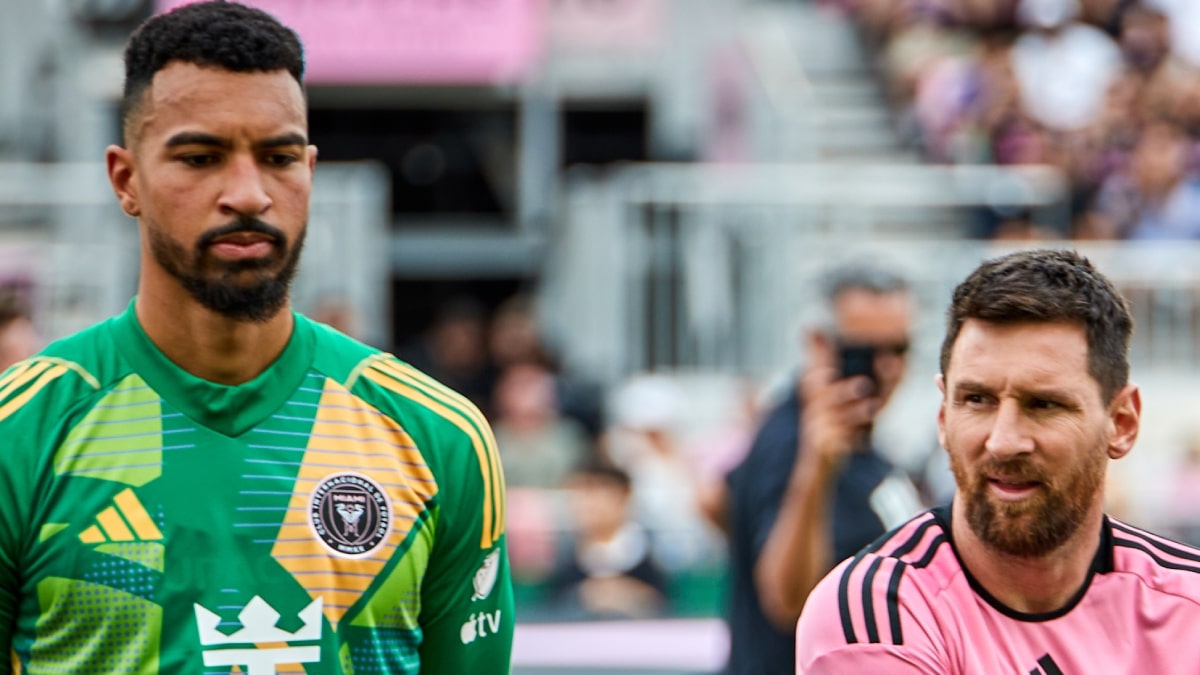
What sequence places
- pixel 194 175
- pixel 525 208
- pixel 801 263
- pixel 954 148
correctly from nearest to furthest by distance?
pixel 194 175 < pixel 801 263 < pixel 954 148 < pixel 525 208

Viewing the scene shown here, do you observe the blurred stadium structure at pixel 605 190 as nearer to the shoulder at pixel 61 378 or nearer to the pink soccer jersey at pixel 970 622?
the pink soccer jersey at pixel 970 622

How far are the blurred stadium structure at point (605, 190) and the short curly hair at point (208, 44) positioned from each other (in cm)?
271

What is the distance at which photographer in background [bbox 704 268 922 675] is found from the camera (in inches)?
190

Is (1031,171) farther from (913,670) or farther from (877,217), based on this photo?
(913,670)

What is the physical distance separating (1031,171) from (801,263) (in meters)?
1.78

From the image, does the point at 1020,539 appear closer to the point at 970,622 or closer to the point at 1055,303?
the point at 970,622

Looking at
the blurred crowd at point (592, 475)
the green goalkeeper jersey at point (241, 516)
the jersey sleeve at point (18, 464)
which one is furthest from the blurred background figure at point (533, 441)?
the jersey sleeve at point (18, 464)

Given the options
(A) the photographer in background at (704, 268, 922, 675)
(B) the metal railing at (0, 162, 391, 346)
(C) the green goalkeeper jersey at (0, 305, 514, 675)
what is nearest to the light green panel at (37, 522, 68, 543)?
(C) the green goalkeeper jersey at (0, 305, 514, 675)

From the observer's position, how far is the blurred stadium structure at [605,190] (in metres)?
11.1

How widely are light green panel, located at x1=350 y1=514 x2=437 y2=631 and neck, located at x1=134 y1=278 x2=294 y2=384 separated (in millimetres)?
404

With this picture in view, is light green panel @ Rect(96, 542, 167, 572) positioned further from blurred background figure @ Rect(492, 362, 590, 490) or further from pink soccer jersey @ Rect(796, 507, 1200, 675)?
blurred background figure @ Rect(492, 362, 590, 490)

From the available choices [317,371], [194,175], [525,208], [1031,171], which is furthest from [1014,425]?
[525,208]

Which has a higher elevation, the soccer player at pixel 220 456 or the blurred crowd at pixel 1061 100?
the blurred crowd at pixel 1061 100

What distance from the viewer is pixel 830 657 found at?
315 cm
